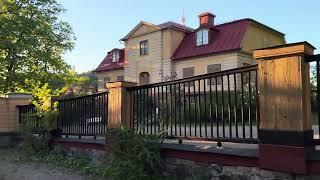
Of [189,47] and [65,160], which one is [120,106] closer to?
[65,160]

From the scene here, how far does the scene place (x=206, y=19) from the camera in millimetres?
31391

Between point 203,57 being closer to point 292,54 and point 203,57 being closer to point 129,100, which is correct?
point 129,100

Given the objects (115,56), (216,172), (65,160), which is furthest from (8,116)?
(115,56)

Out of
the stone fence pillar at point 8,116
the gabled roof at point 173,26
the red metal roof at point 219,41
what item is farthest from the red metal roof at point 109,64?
the stone fence pillar at point 8,116

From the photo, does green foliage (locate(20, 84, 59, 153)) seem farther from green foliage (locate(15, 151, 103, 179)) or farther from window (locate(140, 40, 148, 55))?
window (locate(140, 40, 148, 55))

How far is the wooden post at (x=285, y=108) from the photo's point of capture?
15.6ft

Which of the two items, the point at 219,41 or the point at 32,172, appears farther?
the point at 219,41

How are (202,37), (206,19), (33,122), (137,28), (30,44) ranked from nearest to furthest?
(33,122), (30,44), (202,37), (206,19), (137,28)

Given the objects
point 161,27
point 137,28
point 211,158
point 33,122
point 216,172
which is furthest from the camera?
point 137,28

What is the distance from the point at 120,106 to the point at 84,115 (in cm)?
209

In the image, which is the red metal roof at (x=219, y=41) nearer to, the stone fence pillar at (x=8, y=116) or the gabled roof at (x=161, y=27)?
the gabled roof at (x=161, y=27)

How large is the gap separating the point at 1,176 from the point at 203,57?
22.5 m

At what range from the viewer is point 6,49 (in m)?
26.9

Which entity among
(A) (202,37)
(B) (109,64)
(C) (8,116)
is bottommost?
(C) (8,116)
